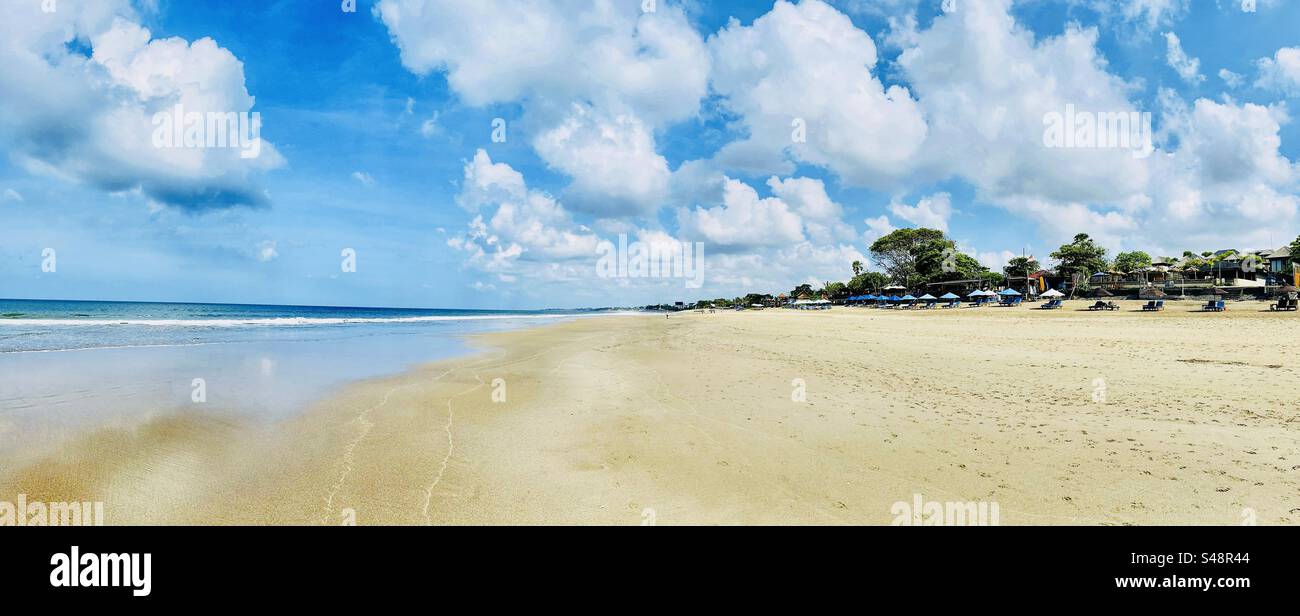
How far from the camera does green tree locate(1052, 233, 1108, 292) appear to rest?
237 ft

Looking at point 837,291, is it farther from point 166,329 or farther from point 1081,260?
point 166,329

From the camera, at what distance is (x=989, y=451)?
7.13m

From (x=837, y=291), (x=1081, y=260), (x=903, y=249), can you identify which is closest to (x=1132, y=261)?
(x=1081, y=260)

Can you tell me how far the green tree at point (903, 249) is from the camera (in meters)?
93.3

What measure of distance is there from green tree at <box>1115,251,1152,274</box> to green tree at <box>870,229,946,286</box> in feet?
83.8

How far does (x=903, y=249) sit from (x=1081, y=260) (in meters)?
27.7

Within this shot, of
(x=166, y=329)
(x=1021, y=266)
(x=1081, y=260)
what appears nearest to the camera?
(x=166, y=329)

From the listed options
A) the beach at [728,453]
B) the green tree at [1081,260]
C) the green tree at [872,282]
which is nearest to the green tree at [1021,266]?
the green tree at [1081,260]

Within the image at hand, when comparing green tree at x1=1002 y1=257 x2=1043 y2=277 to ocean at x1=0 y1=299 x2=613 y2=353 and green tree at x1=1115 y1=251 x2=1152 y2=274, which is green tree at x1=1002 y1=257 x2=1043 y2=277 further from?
ocean at x1=0 y1=299 x2=613 y2=353

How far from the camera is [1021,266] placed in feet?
290

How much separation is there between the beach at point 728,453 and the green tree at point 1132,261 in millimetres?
84454
